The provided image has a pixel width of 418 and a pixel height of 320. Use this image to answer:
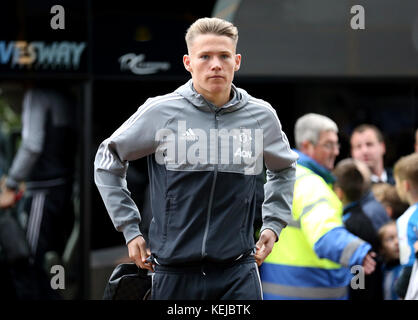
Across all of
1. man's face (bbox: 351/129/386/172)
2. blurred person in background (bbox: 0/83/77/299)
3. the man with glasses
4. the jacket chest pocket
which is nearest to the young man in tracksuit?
the jacket chest pocket

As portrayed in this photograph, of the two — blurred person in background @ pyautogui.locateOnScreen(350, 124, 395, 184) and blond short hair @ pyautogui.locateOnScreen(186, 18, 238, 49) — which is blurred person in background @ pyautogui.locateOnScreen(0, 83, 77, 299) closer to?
blurred person in background @ pyautogui.locateOnScreen(350, 124, 395, 184)

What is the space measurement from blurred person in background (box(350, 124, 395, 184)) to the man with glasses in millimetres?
1194

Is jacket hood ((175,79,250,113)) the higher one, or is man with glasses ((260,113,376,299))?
jacket hood ((175,79,250,113))

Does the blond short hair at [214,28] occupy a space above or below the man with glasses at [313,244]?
above

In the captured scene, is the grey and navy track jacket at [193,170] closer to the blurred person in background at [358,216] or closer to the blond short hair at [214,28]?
the blond short hair at [214,28]

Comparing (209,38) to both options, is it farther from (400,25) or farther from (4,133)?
(4,133)

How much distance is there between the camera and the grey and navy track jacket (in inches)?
158

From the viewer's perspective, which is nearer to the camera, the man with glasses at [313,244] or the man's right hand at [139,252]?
the man's right hand at [139,252]

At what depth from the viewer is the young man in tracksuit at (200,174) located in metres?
4.02

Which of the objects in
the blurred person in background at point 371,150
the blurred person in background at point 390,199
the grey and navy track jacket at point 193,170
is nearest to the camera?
the grey and navy track jacket at point 193,170

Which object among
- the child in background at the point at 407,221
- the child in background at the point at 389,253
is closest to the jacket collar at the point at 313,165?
the child in background at the point at 407,221

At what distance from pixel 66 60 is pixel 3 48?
1.83 feet
